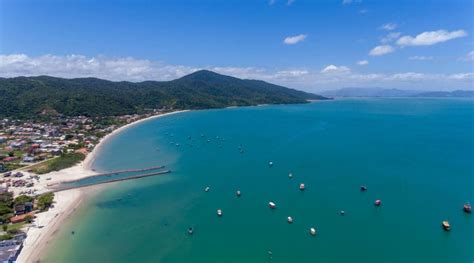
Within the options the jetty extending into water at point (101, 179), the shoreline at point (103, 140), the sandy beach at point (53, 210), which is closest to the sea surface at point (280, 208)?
the sandy beach at point (53, 210)

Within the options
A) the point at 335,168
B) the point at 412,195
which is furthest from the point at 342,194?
the point at 335,168

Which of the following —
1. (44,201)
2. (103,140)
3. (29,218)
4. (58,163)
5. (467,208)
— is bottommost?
(467,208)

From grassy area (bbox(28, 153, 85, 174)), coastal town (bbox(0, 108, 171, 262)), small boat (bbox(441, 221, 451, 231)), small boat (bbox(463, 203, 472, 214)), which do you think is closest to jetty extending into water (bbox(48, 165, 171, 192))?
coastal town (bbox(0, 108, 171, 262))

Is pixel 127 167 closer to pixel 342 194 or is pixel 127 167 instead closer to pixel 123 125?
pixel 342 194

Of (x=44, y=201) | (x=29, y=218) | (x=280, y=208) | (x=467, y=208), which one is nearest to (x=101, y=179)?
(x=44, y=201)

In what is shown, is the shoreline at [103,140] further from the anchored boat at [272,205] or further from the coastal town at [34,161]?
the anchored boat at [272,205]

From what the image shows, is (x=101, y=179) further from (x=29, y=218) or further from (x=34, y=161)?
(x=34, y=161)
